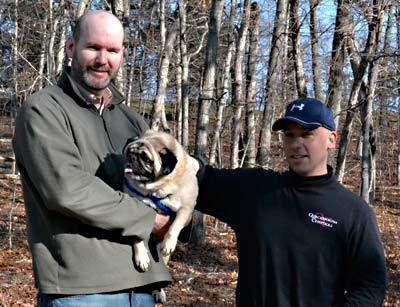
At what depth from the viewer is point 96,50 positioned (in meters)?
3.12

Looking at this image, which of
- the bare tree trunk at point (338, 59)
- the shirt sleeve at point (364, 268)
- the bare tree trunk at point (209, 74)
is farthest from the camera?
the bare tree trunk at point (338, 59)

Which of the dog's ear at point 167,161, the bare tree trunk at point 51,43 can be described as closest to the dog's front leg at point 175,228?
the dog's ear at point 167,161

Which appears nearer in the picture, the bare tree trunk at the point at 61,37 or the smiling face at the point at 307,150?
the smiling face at the point at 307,150

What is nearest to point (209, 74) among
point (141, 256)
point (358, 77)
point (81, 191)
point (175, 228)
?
point (358, 77)

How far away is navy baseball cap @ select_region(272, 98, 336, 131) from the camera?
3.48m

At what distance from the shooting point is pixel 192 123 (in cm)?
3134

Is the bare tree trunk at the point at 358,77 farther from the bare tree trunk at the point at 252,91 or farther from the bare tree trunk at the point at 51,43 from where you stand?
the bare tree trunk at the point at 51,43

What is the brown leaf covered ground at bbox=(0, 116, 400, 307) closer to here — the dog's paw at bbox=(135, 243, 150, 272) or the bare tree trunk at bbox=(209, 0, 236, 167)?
the bare tree trunk at bbox=(209, 0, 236, 167)

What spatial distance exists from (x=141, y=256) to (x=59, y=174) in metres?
0.67

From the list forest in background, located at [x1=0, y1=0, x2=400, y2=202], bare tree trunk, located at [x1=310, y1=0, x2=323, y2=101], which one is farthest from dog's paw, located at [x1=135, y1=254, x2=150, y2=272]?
bare tree trunk, located at [x1=310, y1=0, x2=323, y2=101]

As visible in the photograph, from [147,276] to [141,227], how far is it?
325 millimetres

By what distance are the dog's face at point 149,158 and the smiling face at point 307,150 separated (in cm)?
73

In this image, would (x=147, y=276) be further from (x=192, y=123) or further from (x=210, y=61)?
(x=192, y=123)

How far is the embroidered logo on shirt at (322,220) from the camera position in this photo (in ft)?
11.0
